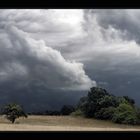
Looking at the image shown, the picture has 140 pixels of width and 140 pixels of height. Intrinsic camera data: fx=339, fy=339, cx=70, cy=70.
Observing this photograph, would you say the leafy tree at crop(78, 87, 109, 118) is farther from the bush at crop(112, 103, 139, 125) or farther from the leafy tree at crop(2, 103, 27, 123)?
the leafy tree at crop(2, 103, 27, 123)

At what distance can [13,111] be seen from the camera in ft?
8.18

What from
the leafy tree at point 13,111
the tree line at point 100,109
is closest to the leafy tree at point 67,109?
the tree line at point 100,109

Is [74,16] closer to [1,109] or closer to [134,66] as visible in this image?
[134,66]

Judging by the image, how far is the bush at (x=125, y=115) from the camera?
8.61ft

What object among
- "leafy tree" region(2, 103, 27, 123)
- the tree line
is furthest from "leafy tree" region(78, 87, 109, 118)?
"leafy tree" region(2, 103, 27, 123)

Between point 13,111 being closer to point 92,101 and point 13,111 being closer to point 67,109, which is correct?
point 67,109

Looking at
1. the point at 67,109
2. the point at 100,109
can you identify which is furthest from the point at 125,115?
the point at 67,109

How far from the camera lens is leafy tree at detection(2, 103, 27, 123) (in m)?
2.50

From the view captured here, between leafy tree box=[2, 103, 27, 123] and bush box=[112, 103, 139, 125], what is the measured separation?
72 cm

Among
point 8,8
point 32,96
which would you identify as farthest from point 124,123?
point 8,8

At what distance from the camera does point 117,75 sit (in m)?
2.61
